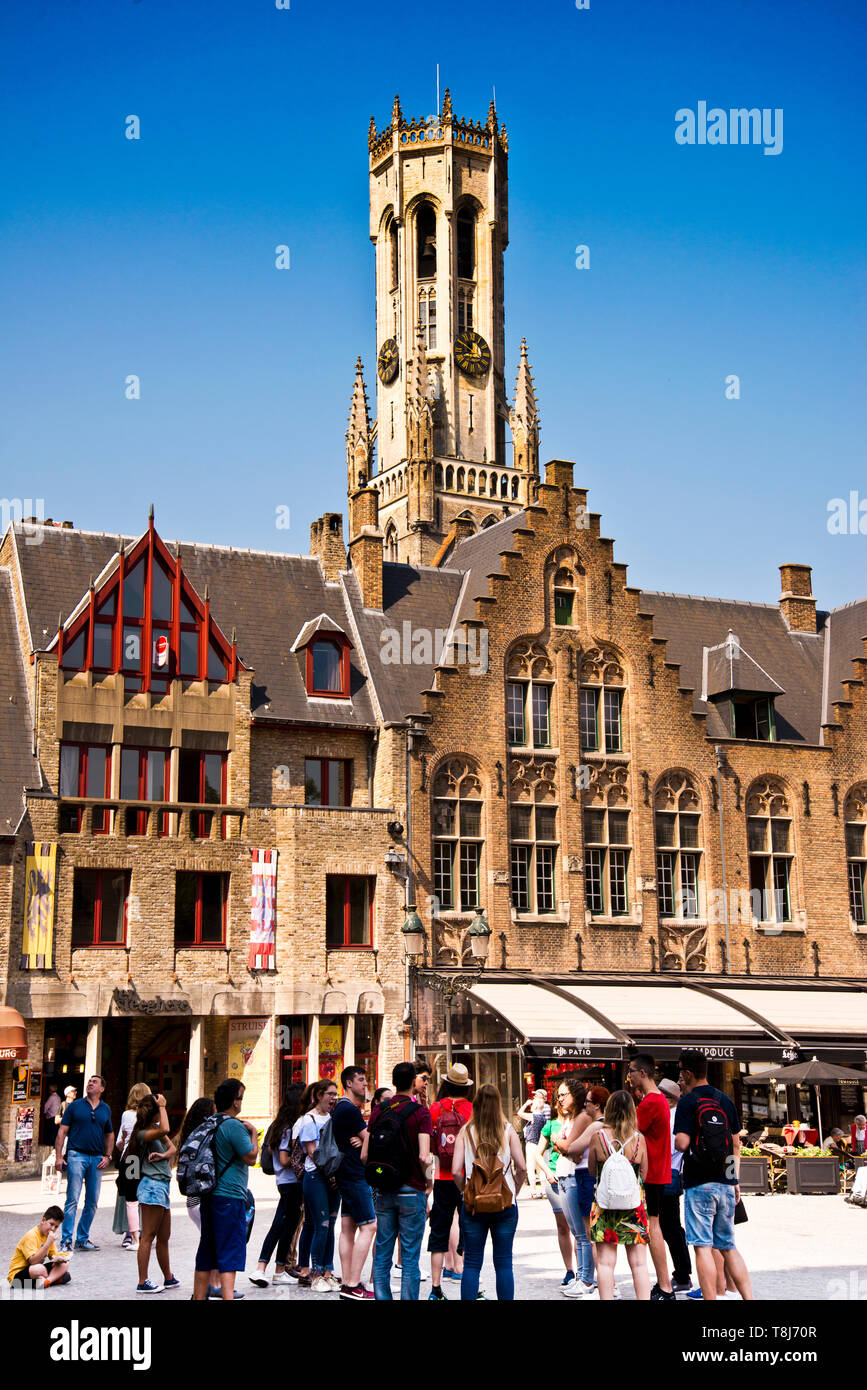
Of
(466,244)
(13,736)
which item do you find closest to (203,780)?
(13,736)

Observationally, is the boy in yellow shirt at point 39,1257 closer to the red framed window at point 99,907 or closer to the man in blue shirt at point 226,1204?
the man in blue shirt at point 226,1204

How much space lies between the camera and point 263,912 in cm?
3225

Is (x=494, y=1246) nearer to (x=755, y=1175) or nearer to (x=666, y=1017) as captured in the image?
(x=755, y=1175)

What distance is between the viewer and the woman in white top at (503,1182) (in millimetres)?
11945

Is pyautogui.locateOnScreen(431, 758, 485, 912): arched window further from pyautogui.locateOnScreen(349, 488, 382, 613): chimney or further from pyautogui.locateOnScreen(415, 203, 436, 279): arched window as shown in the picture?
pyautogui.locateOnScreen(415, 203, 436, 279): arched window

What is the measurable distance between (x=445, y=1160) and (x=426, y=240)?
81897mm

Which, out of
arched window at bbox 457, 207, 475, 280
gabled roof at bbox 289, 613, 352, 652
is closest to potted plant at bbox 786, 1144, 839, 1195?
gabled roof at bbox 289, 613, 352, 652

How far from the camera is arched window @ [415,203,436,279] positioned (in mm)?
90188

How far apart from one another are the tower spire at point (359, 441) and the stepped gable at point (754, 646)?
41912 millimetres

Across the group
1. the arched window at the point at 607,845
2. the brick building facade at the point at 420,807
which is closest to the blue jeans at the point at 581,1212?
the brick building facade at the point at 420,807

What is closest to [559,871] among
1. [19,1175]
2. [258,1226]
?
[19,1175]

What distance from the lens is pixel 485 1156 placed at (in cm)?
1191
